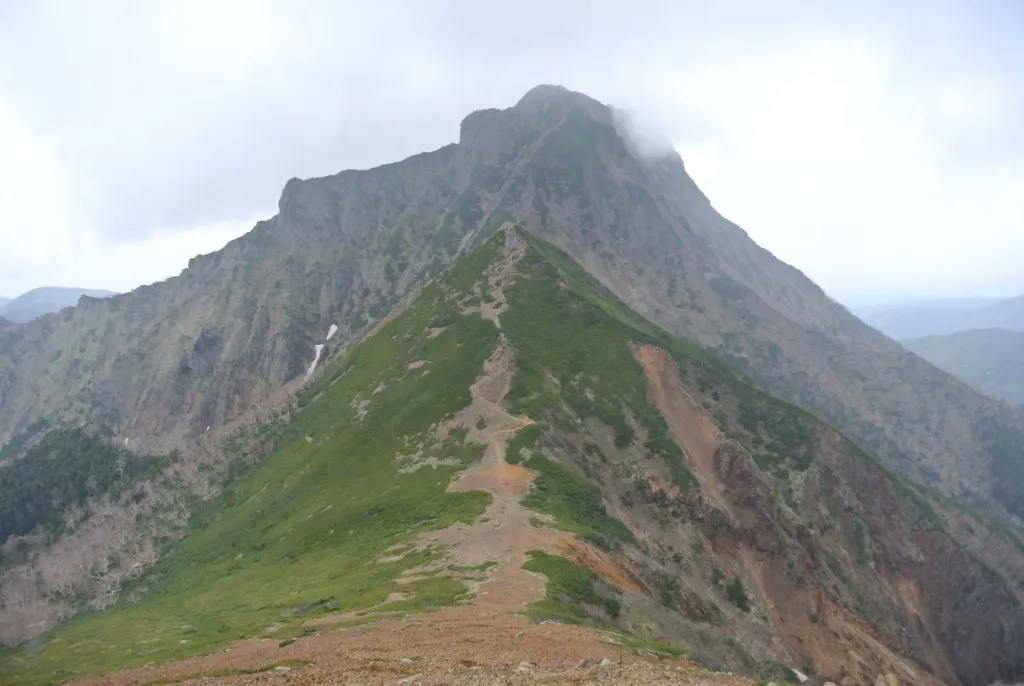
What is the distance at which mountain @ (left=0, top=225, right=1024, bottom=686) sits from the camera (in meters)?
35.0

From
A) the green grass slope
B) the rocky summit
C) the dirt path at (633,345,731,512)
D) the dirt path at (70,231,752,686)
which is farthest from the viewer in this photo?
the dirt path at (633,345,731,512)

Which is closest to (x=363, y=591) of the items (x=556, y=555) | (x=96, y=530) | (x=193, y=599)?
(x=556, y=555)

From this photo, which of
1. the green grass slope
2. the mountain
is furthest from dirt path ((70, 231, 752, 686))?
the green grass slope

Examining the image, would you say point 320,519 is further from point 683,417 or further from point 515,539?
point 683,417

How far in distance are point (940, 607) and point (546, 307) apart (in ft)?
260

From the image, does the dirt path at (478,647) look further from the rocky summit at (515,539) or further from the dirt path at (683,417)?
the dirt path at (683,417)

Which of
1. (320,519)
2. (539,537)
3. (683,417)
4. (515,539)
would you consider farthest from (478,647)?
(683,417)

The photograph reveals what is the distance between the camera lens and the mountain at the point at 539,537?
3503 centimetres

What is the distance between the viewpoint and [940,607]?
101000 mm

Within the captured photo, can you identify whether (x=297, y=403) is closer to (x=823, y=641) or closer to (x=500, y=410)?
(x=500, y=410)

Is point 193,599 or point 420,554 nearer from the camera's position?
point 420,554

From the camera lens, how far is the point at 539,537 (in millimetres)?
50406

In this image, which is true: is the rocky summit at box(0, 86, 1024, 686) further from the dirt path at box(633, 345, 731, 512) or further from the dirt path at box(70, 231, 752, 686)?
the dirt path at box(633, 345, 731, 512)

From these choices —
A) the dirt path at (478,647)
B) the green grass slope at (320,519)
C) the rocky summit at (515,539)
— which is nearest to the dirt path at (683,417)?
the rocky summit at (515,539)
